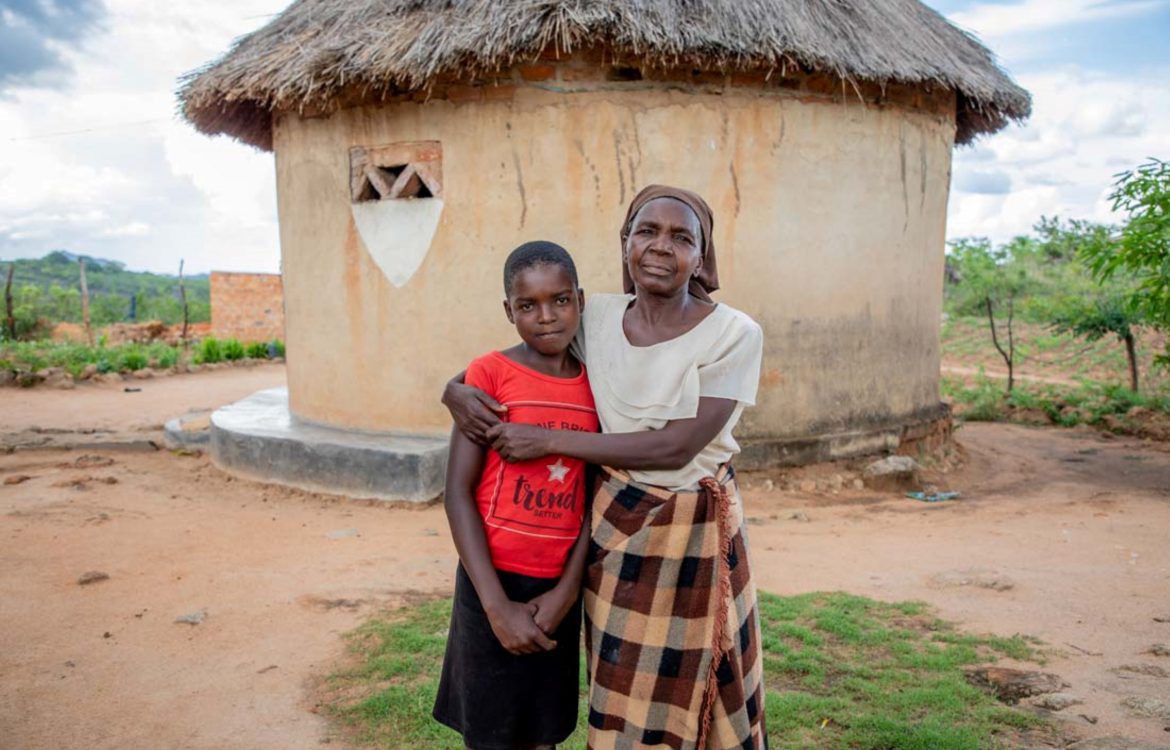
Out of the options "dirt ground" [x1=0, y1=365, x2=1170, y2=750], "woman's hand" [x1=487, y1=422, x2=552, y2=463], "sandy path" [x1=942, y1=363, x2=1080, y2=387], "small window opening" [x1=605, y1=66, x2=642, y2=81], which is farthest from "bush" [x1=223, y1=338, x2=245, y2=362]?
"woman's hand" [x1=487, y1=422, x2=552, y2=463]

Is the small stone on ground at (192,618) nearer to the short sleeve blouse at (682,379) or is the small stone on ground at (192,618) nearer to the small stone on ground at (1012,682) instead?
the short sleeve blouse at (682,379)

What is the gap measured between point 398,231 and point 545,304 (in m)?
4.24

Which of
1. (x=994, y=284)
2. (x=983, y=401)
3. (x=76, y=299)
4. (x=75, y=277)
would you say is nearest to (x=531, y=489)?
(x=983, y=401)

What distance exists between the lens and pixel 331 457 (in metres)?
5.52

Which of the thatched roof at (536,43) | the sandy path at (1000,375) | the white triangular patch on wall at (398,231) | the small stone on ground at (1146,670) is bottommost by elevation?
the small stone on ground at (1146,670)

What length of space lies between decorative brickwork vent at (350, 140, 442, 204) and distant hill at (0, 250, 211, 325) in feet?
36.9

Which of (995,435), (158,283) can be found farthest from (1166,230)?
(158,283)

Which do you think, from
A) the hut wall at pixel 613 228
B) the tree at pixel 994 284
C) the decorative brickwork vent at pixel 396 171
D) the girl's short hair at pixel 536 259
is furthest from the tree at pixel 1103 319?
the girl's short hair at pixel 536 259

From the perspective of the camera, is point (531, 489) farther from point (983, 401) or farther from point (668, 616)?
point (983, 401)

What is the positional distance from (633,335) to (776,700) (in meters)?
1.60

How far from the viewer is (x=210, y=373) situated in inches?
515

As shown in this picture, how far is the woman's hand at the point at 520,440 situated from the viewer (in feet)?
5.50

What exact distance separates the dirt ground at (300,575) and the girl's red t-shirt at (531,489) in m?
1.29

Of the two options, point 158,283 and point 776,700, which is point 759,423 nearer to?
point 776,700
